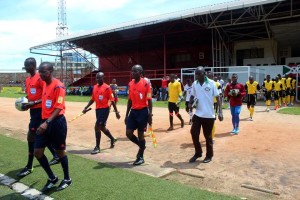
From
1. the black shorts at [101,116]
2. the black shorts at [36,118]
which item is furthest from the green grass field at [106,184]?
the black shorts at [101,116]

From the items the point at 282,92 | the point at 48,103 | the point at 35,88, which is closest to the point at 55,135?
the point at 48,103

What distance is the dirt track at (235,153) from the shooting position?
508 centimetres

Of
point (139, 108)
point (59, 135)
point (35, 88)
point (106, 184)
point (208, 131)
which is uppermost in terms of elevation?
point (35, 88)

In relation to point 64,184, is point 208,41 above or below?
above

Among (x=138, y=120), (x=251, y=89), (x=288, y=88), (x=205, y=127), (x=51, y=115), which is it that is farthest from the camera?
(x=288, y=88)

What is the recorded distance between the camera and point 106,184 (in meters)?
4.98

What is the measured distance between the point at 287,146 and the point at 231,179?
285 centimetres

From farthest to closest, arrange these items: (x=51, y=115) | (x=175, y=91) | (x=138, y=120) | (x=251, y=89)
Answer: (x=251, y=89), (x=175, y=91), (x=138, y=120), (x=51, y=115)

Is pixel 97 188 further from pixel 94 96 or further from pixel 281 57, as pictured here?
pixel 281 57

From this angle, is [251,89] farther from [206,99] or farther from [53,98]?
[53,98]

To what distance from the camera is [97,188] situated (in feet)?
15.8

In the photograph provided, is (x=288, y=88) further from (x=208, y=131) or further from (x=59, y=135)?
(x=59, y=135)

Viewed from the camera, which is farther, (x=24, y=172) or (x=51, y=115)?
(x=24, y=172)

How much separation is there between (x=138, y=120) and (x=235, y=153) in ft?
7.63
